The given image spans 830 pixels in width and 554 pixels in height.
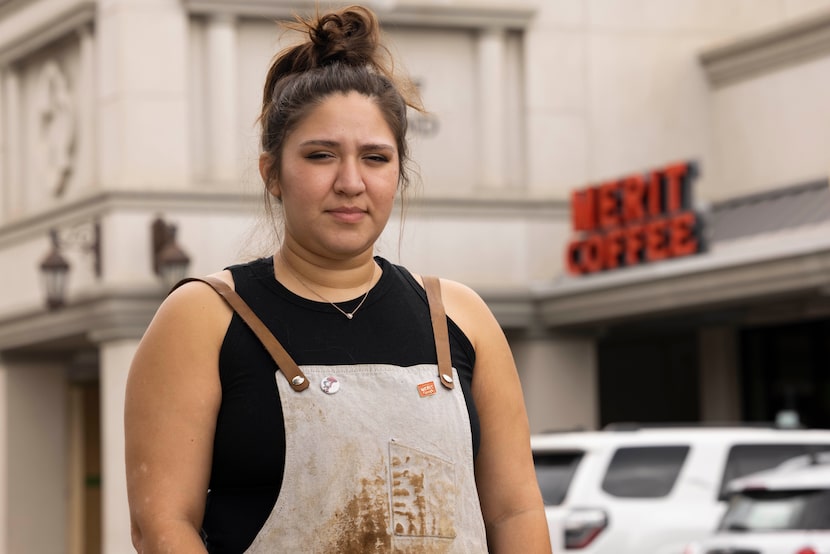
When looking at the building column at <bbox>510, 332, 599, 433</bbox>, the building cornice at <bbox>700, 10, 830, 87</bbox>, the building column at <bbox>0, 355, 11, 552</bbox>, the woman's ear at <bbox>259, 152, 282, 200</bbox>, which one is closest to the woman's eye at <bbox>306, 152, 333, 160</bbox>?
the woman's ear at <bbox>259, 152, 282, 200</bbox>

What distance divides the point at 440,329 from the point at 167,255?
704 inches

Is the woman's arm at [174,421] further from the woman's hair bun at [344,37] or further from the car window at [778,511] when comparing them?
the car window at [778,511]

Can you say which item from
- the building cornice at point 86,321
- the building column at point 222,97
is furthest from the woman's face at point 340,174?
the building column at point 222,97

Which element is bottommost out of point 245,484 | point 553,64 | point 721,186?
point 245,484

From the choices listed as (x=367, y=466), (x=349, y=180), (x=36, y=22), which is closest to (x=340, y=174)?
(x=349, y=180)

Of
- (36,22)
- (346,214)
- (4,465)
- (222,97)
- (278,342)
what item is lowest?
(278,342)

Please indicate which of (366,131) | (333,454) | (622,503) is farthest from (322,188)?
(622,503)

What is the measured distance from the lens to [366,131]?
315 cm

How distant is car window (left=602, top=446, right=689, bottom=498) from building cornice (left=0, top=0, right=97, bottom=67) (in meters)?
12.4

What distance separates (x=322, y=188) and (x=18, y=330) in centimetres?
2378

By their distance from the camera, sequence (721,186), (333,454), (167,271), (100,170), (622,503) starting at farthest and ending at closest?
(721,186) → (100,170) → (167,271) → (622,503) → (333,454)

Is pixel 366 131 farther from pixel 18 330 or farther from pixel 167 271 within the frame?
pixel 18 330

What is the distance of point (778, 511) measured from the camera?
1159 centimetres

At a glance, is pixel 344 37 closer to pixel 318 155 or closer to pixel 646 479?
pixel 318 155
